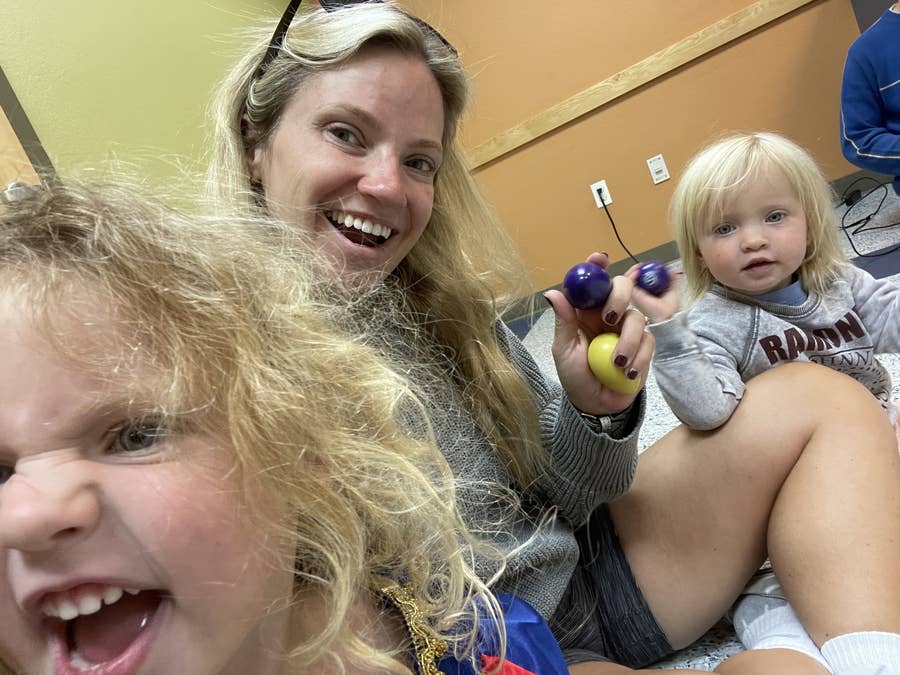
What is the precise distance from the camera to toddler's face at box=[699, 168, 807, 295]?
94cm

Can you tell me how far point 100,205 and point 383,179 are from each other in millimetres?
326

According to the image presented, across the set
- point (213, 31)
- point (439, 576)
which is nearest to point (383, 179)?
point (439, 576)

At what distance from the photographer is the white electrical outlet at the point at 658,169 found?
264 cm

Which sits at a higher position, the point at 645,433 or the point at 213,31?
the point at 213,31

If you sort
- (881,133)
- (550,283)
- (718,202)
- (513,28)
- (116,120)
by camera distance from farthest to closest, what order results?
(550,283), (513,28), (881,133), (116,120), (718,202)

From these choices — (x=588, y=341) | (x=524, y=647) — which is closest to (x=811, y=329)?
(x=588, y=341)

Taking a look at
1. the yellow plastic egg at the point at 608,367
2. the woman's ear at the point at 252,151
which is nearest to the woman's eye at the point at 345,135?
the woman's ear at the point at 252,151

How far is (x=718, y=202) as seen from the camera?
959mm

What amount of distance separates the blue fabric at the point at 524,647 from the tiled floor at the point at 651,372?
11.0 inches

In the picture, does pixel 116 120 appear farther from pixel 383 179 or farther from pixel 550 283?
pixel 550 283

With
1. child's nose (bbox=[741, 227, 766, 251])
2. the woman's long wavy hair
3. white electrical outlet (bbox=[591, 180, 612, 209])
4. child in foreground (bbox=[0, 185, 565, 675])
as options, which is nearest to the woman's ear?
the woman's long wavy hair

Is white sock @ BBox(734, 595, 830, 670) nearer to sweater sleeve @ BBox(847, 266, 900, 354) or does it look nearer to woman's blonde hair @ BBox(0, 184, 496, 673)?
woman's blonde hair @ BBox(0, 184, 496, 673)

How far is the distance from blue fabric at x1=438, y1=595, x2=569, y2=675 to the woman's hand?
0.86ft

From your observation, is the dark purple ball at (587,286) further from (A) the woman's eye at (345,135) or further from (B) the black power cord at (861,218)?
(B) the black power cord at (861,218)
